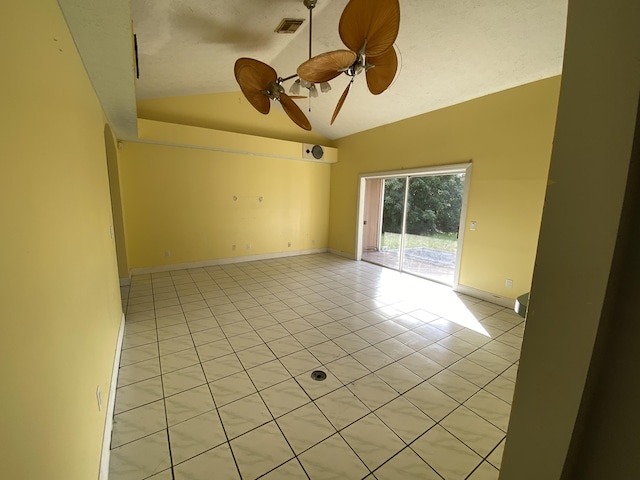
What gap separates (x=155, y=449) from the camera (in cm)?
156

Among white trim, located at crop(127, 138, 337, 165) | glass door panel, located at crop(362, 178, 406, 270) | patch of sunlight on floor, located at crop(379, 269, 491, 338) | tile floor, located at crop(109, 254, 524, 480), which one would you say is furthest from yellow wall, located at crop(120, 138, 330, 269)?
patch of sunlight on floor, located at crop(379, 269, 491, 338)

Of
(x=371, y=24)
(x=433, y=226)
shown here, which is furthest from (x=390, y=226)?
(x=371, y=24)

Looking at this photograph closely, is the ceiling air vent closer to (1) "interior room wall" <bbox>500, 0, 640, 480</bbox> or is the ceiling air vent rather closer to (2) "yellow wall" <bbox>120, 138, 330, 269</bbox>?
(2) "yellow wall" <bbox>120, 138, 330, 269</bbox>

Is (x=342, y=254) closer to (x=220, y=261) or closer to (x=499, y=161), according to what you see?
(x=220, y=261)

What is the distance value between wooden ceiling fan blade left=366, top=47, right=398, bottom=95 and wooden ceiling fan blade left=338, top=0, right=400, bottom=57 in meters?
0.20

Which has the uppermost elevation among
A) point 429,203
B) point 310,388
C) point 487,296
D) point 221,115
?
point 221,115

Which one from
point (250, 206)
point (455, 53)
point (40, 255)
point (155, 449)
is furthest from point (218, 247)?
point (455, 53)

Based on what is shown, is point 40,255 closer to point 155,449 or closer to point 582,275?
point 155,449

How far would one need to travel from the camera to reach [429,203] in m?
4.91

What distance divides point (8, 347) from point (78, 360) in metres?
0.68

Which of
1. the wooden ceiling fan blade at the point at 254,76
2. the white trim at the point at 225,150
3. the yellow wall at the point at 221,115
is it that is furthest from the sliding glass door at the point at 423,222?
the wooden ceiling fan blade at the point at 254,76

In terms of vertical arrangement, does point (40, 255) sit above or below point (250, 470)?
above

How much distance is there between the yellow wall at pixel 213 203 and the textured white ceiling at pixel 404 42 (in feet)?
4.36

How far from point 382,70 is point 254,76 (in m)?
1.12
